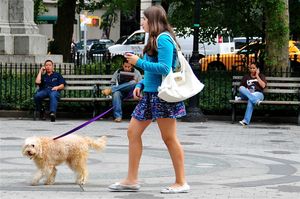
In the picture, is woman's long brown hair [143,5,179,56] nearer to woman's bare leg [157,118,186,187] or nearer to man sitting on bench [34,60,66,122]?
woman's bare leg [157,118,186,187]

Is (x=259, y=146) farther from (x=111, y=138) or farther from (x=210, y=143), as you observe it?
(x=111, y=138)

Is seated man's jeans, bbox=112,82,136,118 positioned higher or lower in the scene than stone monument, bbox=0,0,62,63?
lower

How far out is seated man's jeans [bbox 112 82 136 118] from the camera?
18578 mm

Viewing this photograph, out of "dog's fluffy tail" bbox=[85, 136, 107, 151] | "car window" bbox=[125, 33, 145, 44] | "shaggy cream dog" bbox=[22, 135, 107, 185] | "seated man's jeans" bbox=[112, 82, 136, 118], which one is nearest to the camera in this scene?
"shaggy cream dog" bbox=[22, 135, 107, 185]

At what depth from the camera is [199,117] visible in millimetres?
18781

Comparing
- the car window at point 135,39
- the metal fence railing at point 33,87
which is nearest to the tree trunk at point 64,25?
the car window at point 135,39

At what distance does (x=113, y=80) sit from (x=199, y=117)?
79.5 inches

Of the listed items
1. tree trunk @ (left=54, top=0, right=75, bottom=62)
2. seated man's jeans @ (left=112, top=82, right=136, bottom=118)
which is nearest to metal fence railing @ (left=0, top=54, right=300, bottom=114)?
seated man's jeans @ (left=112, top=82, right=136, bottom=118)

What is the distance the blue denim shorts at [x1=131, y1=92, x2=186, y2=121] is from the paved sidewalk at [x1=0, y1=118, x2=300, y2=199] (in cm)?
84

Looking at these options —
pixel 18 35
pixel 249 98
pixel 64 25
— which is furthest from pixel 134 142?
pixel 64 25

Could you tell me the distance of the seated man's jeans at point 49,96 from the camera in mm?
18609

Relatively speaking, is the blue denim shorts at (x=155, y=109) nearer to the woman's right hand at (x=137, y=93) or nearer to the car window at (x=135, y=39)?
the woman's right hand at (x=137, y=93)

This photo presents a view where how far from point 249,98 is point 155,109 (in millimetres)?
9355

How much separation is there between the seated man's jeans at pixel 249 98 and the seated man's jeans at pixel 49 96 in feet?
12.9
